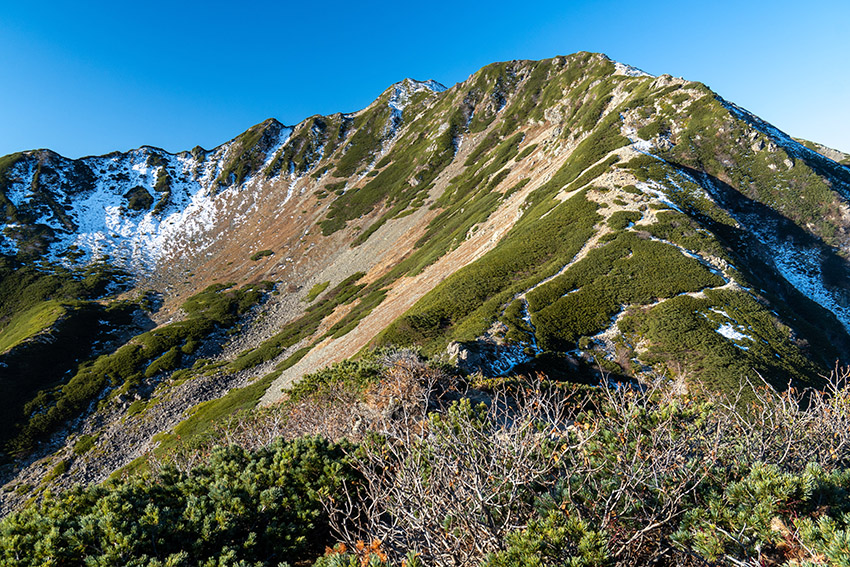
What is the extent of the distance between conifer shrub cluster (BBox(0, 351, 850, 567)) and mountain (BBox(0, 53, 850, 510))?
863 cm

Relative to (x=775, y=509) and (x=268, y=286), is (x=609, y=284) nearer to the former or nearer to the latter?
(x=775, y=509)

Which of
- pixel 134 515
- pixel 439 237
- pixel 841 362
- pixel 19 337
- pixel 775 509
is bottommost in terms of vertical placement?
pixel 841 362

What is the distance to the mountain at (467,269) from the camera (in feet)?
71.4

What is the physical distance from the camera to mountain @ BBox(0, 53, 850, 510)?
21750 mm

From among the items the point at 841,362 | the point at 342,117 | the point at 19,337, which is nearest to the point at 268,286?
the point at 19,337

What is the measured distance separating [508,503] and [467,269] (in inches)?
1160

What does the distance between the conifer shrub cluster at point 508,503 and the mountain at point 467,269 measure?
8628 millimetres

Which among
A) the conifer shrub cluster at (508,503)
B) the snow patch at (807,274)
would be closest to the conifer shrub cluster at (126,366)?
the conifer shrub cluster at (508,503)

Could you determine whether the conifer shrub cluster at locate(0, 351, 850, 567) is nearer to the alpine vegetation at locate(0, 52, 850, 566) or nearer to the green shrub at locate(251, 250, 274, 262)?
the alpine vegetation at locate(0, 52, 850, 566)

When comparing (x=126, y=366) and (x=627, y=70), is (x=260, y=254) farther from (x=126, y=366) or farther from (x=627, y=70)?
(x=627, y=70)

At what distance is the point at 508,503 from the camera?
434cm

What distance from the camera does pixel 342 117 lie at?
143m

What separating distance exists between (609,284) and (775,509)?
2192 centimetres

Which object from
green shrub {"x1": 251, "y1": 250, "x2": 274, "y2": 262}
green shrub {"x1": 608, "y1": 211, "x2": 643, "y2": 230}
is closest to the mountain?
green shrub {"x1": 608, "y1": 211, "x2": 643, "y2": 230}
